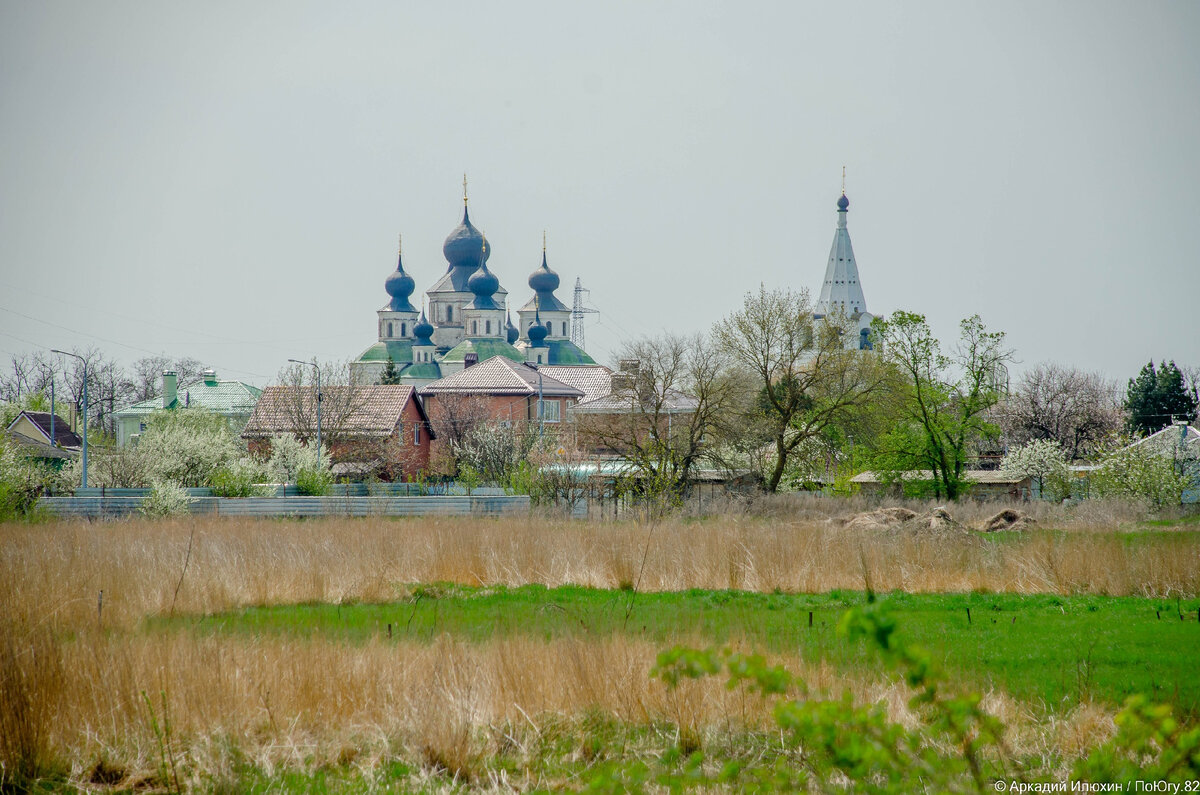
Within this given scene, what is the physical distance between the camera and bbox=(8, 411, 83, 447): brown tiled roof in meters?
61.3

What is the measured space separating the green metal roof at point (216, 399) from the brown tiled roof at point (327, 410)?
508 inches

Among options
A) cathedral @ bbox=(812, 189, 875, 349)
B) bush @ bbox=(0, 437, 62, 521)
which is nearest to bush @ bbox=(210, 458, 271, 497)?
bush @ bbox=(0, 437, 62, 521)

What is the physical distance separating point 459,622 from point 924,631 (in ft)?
17.4

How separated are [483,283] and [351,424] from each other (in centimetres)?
5506

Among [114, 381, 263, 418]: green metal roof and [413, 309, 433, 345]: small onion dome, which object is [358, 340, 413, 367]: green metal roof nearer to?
[413, 309, 433, 345]: small onion dome

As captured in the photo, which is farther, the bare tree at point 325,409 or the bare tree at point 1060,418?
the bare tree at point 1060,418

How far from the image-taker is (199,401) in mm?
65688

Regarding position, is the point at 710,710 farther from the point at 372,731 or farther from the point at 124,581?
the point at 124,581

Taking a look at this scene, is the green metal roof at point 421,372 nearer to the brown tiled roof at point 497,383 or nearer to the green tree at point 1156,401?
the brown tiled roof at point 497,383

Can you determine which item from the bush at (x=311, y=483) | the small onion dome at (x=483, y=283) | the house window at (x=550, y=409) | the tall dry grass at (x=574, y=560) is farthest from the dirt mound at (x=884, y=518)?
the small onion dome at (x=483, y=283)

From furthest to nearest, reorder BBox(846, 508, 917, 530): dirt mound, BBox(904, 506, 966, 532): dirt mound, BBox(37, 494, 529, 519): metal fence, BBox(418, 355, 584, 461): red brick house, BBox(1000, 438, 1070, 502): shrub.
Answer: BBox(418, 355, 584, 461): red brick house < BBox(1000, 438, 1070, 502): shrub < BBox(37, 494, 529, 519): metal fence < BBox(846, 508, 917, 530): dirt mound < BBox(904, 506, 966, 532): dirt mound

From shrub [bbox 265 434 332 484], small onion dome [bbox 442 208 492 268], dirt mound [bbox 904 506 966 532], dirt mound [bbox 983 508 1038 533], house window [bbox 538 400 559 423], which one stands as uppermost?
small onion dome [bbox 442 208 492 268]

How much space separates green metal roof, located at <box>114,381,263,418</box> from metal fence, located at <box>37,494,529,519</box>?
35.2 meters

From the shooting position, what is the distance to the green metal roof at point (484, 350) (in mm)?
97812
